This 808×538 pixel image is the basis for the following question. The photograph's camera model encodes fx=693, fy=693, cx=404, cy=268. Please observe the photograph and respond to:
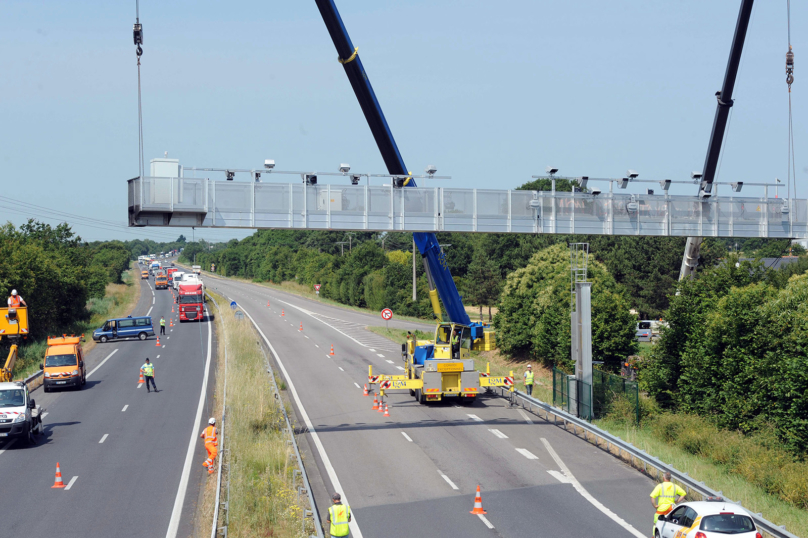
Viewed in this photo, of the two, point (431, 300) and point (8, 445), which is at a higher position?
point (431, 300)

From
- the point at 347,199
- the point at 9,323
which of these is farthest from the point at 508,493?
the point at 9,323

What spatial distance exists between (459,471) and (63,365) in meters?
23.3

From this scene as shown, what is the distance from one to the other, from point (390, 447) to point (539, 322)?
2032 cm

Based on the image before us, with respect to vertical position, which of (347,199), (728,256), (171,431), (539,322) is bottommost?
(171,431)

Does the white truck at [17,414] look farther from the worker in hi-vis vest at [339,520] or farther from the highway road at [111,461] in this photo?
the worker in hi-vis vest at [339,520]

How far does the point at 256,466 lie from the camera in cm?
1819

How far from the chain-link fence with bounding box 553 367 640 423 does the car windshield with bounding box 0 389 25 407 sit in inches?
731

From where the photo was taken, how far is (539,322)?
39875mm

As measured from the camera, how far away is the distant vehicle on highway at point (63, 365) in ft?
109

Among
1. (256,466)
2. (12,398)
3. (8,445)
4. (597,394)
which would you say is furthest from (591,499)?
(8,445)

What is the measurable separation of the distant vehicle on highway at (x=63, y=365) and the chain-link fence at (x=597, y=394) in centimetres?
2300

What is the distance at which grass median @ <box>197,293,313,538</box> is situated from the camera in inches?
554

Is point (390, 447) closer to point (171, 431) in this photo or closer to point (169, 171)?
point (171, 431)

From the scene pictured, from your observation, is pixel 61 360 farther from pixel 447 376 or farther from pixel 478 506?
pixel 478 506
